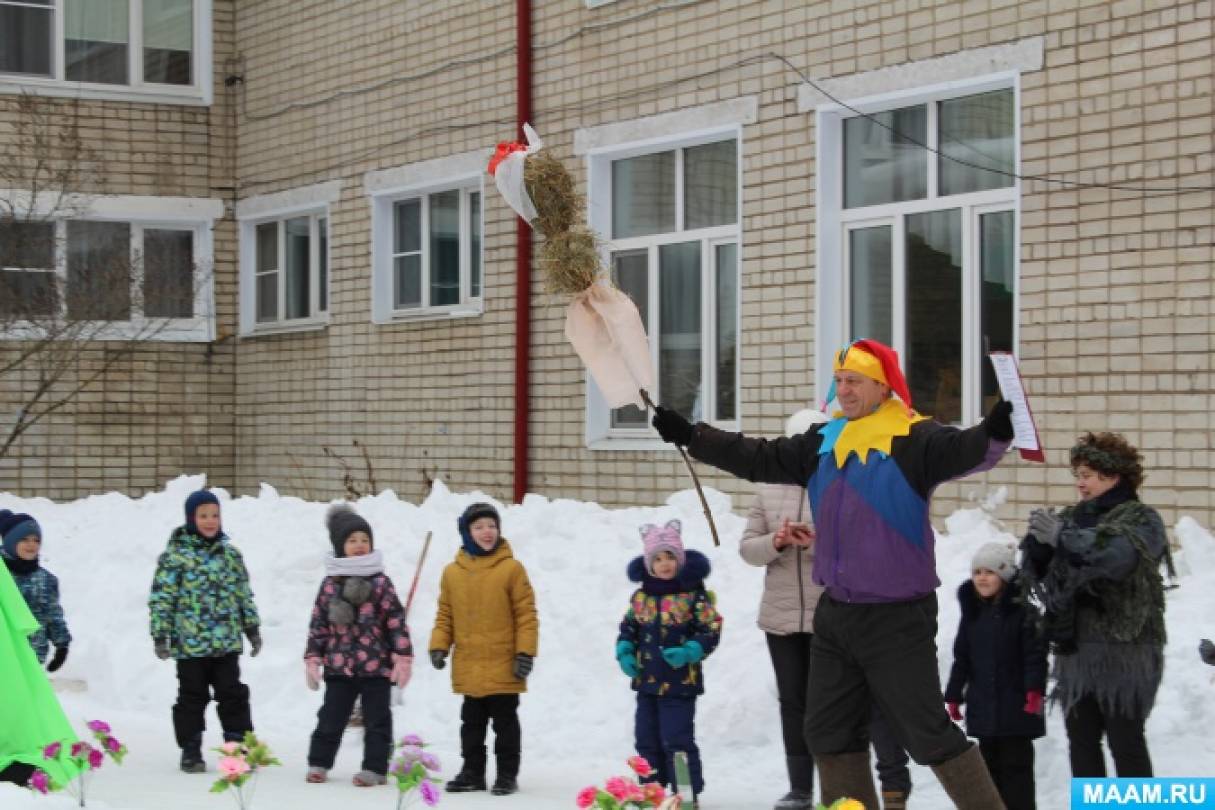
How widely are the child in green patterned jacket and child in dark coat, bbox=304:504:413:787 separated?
445 mm

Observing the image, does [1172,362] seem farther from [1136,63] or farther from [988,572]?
[988,572]

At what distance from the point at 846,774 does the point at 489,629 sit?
274 centimetres

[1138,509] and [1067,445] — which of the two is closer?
[1138,509]

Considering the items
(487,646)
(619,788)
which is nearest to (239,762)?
(619,788)

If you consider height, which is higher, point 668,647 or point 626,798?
point 668,647

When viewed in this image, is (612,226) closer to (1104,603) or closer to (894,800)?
(894,800)

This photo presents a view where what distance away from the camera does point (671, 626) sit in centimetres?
852

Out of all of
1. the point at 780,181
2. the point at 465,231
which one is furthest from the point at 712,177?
the point at 465,231

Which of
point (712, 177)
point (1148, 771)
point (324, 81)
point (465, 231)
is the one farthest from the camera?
point (324, 81)

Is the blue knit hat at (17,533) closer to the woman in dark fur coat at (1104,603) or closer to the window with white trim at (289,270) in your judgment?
the woman in dark fur coat at (1104,603)

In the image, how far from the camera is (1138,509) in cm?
749

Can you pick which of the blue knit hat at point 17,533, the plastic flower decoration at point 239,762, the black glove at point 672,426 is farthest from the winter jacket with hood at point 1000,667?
the blue knit hat at point 17,533

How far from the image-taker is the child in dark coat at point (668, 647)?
848 cm

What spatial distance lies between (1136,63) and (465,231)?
7157 mm
